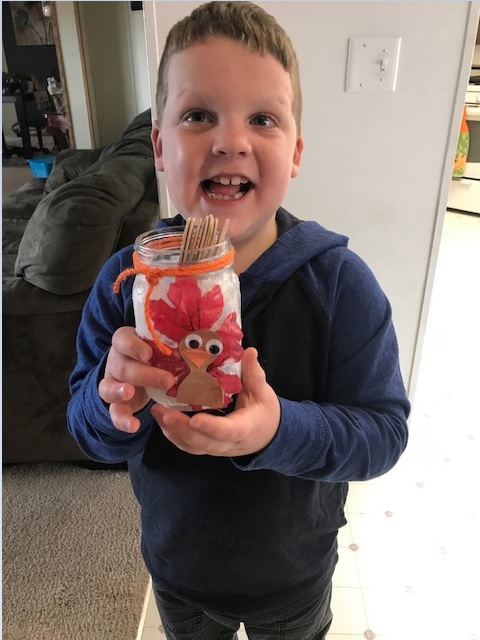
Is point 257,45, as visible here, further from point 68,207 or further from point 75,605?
point 75,605

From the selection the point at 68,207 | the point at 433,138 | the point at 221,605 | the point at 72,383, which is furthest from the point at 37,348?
the point at 433,138

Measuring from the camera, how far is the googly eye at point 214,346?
48cm

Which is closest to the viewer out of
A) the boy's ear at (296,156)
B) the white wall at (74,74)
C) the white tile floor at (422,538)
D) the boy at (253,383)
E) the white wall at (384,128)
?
the boy at (253,383)

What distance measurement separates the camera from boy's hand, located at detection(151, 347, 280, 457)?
0.49 meters

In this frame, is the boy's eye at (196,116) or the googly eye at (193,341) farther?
the boy's eye at (196,116)

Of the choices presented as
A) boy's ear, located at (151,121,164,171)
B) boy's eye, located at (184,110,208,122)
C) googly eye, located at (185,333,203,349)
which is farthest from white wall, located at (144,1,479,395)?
googly eye, located at (185,333,203,349)

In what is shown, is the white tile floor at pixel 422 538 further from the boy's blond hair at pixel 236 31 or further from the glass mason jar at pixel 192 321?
the boy's blond hair at pixel 236 31

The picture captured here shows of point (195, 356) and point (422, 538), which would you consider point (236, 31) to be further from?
point (422, 538)

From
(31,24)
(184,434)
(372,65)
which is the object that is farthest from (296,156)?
(31,24)

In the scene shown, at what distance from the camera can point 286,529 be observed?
713 mm

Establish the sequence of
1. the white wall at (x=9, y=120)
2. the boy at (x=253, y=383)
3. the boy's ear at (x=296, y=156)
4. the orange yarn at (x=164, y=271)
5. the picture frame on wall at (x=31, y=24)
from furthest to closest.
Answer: the white wall at (x=9, y=120) → the picture frame on wall at (x=31, y=24) → the boy's ear at (x=296, y=156) → the boy at (x=253, y=383) → the orange yarn at (x=164, y=271)

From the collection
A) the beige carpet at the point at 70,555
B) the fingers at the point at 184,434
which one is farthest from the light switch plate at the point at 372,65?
the beige carpet at the point at 70,555

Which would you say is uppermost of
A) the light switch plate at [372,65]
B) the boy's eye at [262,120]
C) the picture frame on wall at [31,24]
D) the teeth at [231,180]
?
the picture frame on wall at [31,24]

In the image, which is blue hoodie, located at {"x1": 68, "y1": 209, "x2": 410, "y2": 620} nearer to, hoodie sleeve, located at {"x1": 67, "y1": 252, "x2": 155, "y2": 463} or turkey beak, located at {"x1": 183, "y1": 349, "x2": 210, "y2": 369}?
hoodie sleeve, located at {"x1": 67, "y1": 252, "x2": 155, "y2": 463}
